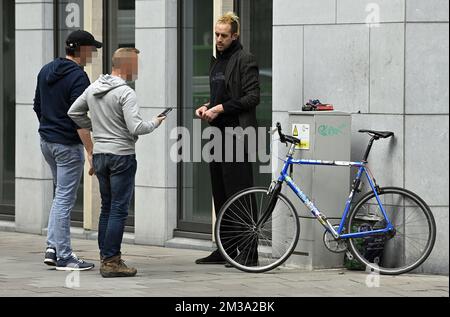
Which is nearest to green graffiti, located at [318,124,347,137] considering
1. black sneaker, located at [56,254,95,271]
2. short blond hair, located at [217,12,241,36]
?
short blond hair, located at [217,12,241,36]

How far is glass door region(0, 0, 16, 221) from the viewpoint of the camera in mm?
15672

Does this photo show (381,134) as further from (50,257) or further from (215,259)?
(50,257)

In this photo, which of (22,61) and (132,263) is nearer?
(132,263)

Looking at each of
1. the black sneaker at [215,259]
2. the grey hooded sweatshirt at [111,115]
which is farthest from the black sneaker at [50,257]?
the black sneaker at [215,259]

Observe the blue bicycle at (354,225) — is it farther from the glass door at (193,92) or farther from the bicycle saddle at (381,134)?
the glass door at (193,92)

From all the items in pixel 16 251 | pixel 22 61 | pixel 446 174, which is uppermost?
pixel 22 61

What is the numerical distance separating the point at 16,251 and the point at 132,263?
5.46ft

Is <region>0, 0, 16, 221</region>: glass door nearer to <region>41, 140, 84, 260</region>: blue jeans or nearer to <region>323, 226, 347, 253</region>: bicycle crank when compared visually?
<region>41, 140, 84, 260</region>: blue jeans

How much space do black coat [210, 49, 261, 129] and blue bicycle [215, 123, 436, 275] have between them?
0.40 m

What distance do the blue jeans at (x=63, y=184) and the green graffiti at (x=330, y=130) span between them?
84.4 inches

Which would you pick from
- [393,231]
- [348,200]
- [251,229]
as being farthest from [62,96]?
[393,231]

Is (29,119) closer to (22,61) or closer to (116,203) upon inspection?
(22,61)
